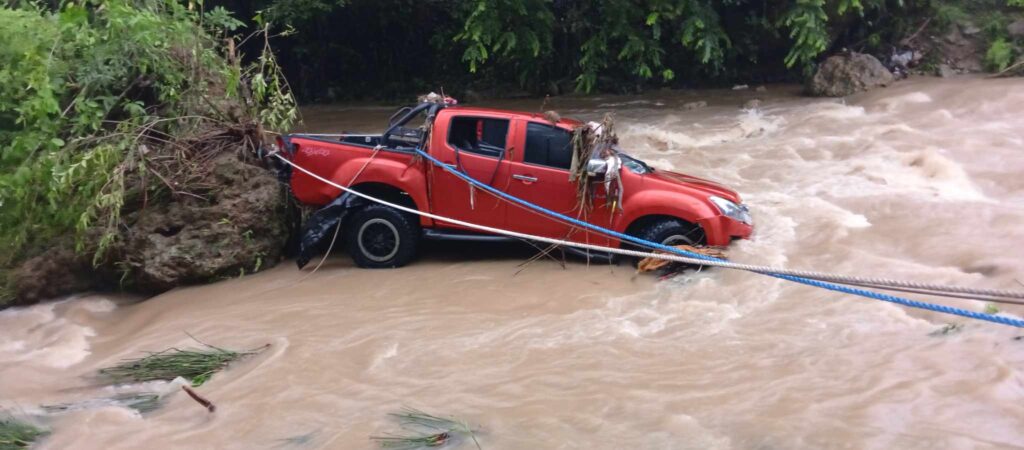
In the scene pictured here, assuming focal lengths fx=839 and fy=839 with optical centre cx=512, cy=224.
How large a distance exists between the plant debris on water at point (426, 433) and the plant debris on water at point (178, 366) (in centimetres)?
185

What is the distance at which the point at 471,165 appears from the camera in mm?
7805

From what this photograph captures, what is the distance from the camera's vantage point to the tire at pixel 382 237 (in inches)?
314

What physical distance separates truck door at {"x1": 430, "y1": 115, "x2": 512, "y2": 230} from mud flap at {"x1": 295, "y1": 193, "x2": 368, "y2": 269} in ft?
2.56

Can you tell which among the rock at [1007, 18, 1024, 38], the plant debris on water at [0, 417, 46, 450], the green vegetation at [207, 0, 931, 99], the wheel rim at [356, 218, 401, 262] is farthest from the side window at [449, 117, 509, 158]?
the rock at [1007, 18, 1024, 38]

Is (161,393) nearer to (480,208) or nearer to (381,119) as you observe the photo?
(480,208)

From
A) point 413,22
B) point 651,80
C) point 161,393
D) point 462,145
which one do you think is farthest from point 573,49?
point 161,393

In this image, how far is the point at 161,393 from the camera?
5684 millimetres

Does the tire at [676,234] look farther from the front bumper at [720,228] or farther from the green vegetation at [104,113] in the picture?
the green vegetation at [104,113]

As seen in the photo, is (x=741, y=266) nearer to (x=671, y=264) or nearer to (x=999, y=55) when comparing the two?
(x=671, y=264)

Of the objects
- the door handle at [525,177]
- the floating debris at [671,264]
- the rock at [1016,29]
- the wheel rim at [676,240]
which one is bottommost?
the floating debris at [671,264]

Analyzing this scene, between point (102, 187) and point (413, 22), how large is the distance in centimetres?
1308

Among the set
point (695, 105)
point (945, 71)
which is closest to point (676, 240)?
point (695, 105)

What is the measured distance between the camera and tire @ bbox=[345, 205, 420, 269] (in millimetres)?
7965

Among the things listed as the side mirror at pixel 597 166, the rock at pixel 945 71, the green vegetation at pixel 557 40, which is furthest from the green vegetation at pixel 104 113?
the rock at pixel 945 71
